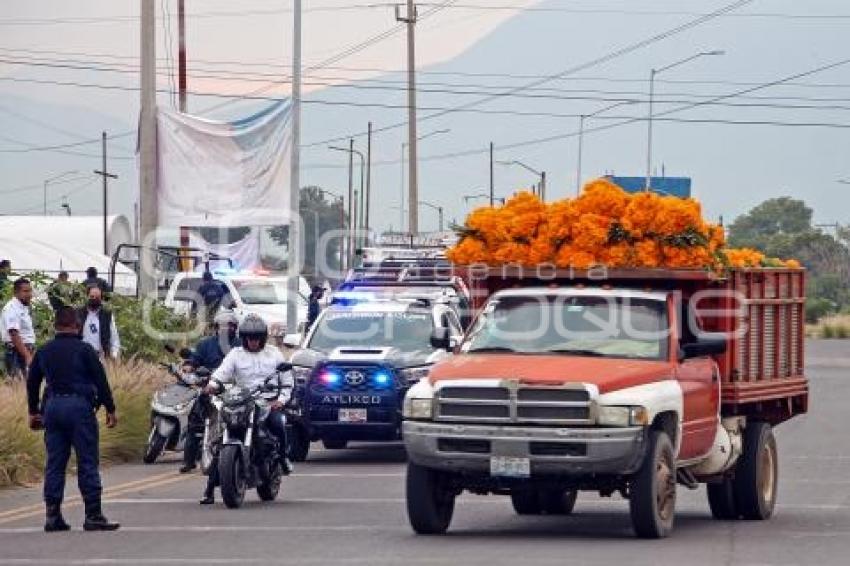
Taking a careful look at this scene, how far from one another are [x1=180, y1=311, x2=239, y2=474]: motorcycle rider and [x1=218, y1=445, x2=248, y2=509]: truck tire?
11.5 feet

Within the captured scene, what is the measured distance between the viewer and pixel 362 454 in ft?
89.3

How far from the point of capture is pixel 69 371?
59.3ft

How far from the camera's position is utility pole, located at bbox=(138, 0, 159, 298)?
3731 centimetres

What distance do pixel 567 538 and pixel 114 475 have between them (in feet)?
25.9

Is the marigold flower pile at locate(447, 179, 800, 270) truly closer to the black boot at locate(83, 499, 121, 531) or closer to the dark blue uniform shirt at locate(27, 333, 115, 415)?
the dark blue uniform shirt at locate(27, 333, 115, 415)

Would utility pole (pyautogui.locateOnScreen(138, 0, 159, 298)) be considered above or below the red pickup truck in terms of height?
above

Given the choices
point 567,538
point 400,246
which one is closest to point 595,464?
point 567,538

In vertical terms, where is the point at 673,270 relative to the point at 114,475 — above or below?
above

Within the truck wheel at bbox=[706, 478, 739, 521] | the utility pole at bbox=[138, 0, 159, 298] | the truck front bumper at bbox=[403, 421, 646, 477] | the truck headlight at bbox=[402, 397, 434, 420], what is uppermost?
the utility pole at bbox=[138, 0, 159, 298]

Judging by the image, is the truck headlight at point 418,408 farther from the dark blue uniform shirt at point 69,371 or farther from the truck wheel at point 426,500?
the dark blue uniform shirt at point 69,371

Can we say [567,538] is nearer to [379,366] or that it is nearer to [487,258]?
[487,258]

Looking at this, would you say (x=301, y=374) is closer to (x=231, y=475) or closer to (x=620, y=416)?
(x=231, y=475)

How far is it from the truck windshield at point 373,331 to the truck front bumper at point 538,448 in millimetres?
9531

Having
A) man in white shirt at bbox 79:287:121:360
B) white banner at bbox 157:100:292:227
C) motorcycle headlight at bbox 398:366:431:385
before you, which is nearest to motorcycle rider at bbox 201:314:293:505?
motorcycle headlight at bbox 398:366:431:385
